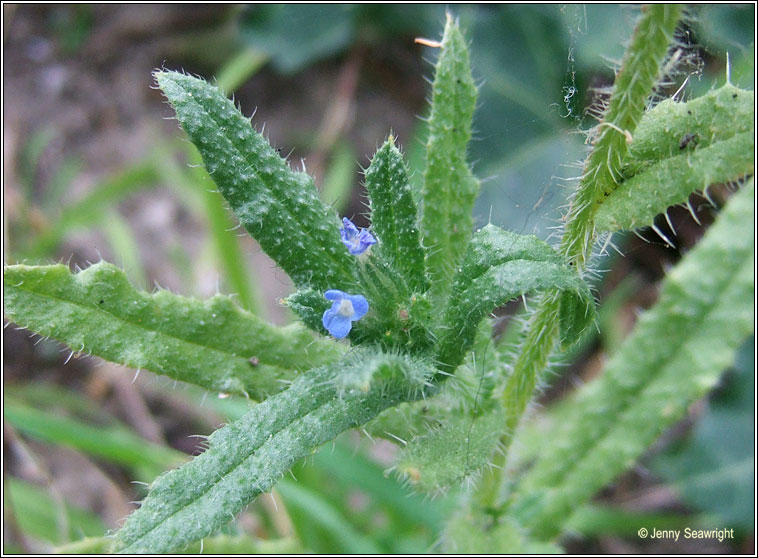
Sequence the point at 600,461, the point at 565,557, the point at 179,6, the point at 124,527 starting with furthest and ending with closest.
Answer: the point at 179,6
the point at 600,461
the point at 565,557
the point at 124,527

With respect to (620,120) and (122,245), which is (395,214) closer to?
(620,120)

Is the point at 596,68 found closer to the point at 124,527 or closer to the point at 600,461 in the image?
the point at 600,461

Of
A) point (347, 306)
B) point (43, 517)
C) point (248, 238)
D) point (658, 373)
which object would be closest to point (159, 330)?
point (347, 306)

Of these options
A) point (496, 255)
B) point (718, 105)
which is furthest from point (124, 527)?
point (718, 105)

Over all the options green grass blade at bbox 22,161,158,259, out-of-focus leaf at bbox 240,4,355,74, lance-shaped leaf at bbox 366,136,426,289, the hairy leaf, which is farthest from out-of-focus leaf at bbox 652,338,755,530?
green grass blade at bbox 22,161,158,259

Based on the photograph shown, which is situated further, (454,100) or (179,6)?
(179,6)

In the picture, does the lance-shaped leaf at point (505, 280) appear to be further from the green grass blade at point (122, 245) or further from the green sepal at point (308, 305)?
the green grass blade at point (122, 245)
